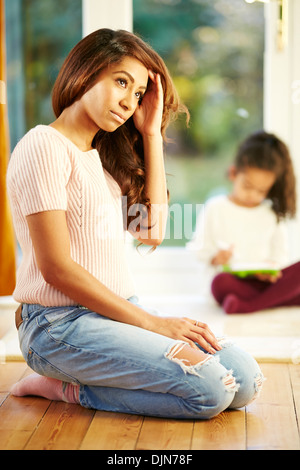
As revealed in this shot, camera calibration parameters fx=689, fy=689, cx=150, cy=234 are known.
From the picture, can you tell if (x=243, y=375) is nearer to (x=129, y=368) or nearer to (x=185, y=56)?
(x=129, y=368)

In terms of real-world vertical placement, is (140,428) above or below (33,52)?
below

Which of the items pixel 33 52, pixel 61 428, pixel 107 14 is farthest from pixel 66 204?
pixel 33 52

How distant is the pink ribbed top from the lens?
A: 4.51ft

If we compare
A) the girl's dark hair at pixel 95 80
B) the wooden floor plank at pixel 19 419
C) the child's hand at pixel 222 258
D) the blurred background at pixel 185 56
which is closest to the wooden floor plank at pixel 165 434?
the wooden floor plank at pixel 19 419

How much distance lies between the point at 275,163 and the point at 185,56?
2.15 ft

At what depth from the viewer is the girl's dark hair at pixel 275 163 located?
8.16ft

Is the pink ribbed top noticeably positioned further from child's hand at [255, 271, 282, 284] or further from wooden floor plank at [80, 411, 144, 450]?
child's hand at [255, 271, 282, 284]

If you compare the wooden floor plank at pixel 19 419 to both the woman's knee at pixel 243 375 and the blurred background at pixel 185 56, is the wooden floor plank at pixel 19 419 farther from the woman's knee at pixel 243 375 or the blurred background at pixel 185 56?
the blurred background at pixel 185 56

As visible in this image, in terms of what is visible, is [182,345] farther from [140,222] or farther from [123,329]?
[140,222]

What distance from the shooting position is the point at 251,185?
2.52 m

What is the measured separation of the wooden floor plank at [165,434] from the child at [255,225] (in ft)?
3.53

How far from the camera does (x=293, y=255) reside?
8.87 ft

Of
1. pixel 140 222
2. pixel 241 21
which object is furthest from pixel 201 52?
pixel 140 222

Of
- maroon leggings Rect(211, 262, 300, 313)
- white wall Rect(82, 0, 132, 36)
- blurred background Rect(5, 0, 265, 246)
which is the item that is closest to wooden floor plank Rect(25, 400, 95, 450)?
maroon leggings Rect(211, 262, 300, 313)
